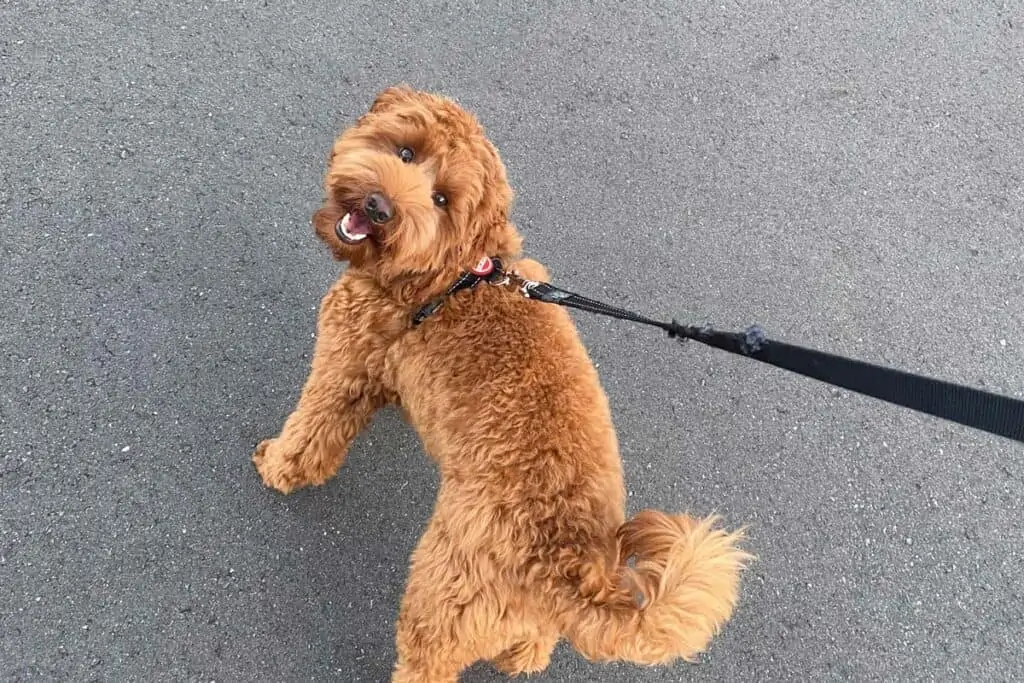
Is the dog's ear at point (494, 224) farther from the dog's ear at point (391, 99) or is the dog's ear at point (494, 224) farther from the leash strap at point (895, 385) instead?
the leash strap at point (895, 385)

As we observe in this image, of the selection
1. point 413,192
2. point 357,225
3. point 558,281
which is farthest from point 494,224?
point 558,281

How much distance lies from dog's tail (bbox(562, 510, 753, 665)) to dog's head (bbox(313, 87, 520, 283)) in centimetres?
88

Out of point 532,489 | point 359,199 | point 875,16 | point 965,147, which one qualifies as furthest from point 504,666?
point 875,16

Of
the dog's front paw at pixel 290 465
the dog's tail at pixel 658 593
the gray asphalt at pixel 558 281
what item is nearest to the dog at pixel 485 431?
the dog's tail at pixel 658 593

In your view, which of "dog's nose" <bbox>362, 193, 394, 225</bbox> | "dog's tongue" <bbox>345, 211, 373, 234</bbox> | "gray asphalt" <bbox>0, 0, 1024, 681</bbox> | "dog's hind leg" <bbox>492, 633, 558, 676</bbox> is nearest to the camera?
"dog's nose" <bbox>362, 193, 394, 225</bbox>

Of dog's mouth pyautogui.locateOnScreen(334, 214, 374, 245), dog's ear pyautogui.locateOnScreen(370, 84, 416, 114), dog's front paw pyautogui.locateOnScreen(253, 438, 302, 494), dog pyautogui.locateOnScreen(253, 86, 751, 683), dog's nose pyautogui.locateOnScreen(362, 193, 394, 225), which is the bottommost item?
dog's front paw pyautogui.locateOnScreen(253, 438, 302, 494)

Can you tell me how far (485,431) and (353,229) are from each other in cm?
66

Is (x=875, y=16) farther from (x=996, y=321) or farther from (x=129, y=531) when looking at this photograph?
(x=129, y=531)

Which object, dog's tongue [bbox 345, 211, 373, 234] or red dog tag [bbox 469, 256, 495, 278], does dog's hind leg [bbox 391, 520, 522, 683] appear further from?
dog's tongue [bbox 345, 211, 373, 234]

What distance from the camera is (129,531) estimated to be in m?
2.20

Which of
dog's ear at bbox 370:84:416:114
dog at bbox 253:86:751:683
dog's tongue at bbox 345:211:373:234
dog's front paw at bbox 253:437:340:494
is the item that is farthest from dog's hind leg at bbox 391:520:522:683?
dog's ear at bbox 370:84:416:114

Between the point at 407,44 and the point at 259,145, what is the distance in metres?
0.86

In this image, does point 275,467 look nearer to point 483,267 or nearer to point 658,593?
point 483,267

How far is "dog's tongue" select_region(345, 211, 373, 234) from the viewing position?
1791 millimetres
